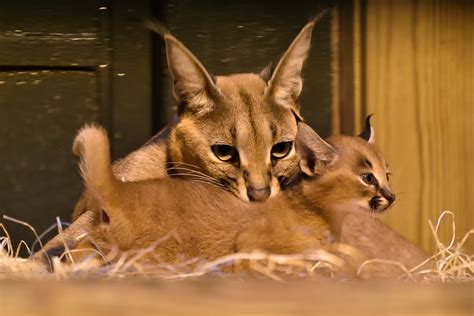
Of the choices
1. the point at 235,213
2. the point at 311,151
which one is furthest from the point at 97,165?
the point at 311,151

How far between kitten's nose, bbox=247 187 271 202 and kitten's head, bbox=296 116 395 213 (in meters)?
0.12

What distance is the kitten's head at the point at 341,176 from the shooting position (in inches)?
82.7

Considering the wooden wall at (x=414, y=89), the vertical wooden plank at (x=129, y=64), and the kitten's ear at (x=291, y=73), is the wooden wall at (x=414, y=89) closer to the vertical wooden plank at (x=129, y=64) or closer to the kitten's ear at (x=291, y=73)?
the kitten's ear at (x=291, y=73)

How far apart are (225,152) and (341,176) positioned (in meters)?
0.34

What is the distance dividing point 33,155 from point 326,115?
2.80 ft

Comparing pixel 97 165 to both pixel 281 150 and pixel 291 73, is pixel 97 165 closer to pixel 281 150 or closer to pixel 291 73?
pixel 281 150

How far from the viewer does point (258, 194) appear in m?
2.19

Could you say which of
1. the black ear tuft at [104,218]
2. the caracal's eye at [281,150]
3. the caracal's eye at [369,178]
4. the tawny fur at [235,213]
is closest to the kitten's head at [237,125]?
the caracal's eye at [281,150]

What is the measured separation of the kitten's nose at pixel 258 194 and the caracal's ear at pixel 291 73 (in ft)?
0.93

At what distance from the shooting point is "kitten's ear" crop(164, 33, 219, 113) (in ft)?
7.49

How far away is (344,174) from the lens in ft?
6.95

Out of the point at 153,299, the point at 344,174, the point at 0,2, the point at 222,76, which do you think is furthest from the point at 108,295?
the point at 0,2

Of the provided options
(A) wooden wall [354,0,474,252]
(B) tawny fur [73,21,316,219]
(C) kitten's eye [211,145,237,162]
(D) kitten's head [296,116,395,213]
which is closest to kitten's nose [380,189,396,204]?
(D) kitten's head [296,116,395,213]

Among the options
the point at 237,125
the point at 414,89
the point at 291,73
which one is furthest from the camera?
the point at 414,89
